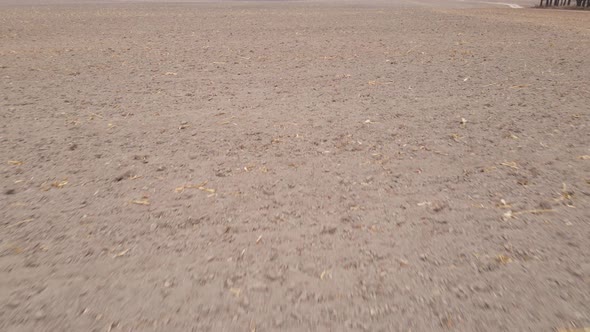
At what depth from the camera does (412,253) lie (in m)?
2.49

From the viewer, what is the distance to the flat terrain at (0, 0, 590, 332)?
2.10 metres

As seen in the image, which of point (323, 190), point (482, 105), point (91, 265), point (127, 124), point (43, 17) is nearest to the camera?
point (91, 265)

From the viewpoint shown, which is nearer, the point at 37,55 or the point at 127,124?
the point at 127,124

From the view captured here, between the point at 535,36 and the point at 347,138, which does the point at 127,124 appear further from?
the point at 535,36

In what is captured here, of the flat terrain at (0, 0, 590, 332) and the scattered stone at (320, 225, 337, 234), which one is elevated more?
the flat terrain at (0, 0, 590, 332)

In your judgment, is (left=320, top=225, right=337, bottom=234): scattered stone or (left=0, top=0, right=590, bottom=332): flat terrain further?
(left=320, top=225, right=337, bottom=234): scattered stone

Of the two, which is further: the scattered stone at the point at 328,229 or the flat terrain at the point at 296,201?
the scattered stone at the point at 328,229

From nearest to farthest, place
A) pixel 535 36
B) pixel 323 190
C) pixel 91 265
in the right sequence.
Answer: pixel 91 265 → pixel 323 190 → pixel 535 36

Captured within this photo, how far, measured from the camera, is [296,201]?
313cm

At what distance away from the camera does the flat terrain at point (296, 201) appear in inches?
82.7

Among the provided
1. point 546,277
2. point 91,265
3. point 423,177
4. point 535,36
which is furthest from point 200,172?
point 535,36

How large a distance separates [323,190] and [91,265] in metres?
1.73

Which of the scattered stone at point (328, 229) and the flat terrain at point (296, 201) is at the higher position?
the flat terrain at point (296, 201)

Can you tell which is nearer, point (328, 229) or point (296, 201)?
point (328, 229)
